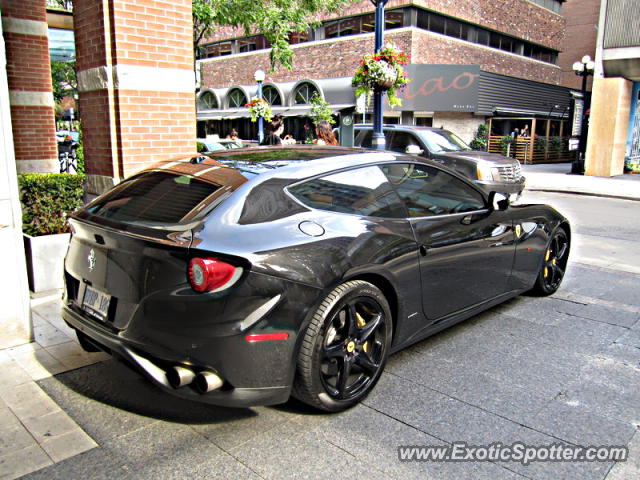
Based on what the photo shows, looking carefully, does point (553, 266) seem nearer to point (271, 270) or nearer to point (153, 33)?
point (271, 270)

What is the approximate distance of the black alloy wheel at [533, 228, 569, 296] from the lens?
5.52 meters

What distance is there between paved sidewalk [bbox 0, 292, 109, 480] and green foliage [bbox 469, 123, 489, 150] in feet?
87.1

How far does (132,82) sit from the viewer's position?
20.3ft

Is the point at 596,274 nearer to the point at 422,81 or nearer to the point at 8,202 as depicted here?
the point at 8,202

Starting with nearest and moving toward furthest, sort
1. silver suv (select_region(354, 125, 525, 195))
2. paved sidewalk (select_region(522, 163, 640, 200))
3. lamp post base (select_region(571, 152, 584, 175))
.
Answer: silver suv (select_region(354, 125, 525, 195)), paved sidewalk (select_region(522, 163, 640, 200)), lamp post base (select_region(571, 152, 584, 175))

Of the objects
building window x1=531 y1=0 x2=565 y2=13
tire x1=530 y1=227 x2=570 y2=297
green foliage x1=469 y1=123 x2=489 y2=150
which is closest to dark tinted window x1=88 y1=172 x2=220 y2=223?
tire x1=530 y1=227 x2=570 y2=297

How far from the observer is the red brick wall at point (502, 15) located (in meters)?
30.2

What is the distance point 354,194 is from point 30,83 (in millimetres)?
9319

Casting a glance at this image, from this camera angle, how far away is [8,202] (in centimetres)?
Result: 425

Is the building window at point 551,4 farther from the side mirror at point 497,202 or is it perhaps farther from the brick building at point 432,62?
the side mirror at point 497,202

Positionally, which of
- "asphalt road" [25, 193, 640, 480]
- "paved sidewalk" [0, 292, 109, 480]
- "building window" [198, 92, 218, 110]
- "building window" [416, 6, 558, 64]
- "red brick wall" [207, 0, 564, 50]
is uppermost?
"red brick wall" [207, 0, 564, 50]

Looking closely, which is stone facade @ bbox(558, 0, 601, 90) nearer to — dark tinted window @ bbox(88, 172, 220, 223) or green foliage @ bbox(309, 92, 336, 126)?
green foliage @ bbox(309, 92, 336, 126)

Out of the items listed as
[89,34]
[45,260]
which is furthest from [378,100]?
[45,260]

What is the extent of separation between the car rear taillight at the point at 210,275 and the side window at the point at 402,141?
10231 millimetres
